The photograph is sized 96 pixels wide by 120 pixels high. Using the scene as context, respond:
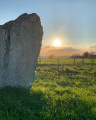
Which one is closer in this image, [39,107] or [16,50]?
[39,107]

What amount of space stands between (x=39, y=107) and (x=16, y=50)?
2960 millimetres

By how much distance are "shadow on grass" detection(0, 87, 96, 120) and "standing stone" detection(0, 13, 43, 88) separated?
744 millimetres

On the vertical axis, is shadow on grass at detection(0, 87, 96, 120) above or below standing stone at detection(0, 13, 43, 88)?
below

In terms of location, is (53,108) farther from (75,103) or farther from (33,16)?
(33,16)

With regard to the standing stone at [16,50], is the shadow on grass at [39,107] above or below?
below

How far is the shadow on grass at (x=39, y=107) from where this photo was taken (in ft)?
13.8

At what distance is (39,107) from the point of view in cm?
477

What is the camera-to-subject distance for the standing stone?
20.4ft

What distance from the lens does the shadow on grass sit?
13.8ft

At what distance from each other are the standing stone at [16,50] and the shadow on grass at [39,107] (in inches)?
29.3

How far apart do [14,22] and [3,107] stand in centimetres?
397

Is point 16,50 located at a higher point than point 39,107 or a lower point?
higher

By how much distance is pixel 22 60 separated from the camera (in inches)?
248

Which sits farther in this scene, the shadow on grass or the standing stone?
the standing stone
